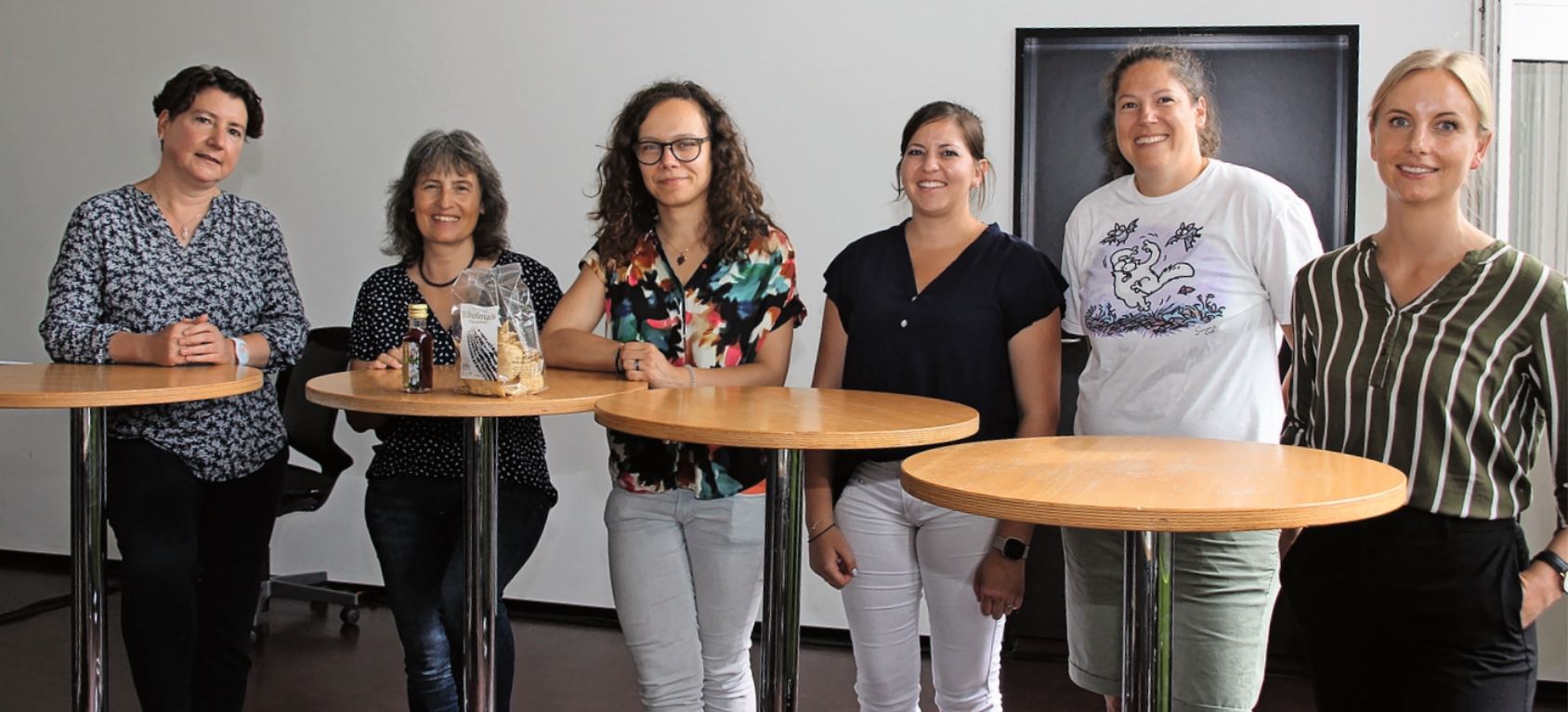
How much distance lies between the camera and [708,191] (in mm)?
2326

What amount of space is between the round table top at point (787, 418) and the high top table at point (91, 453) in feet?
2.58

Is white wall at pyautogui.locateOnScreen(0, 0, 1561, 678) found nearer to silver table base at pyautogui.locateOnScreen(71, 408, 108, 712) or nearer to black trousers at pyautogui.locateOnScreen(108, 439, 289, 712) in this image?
black trousers at pyautogui.locateOnScreen(108, 439, 289, 712)

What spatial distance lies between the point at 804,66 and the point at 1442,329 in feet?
8.92

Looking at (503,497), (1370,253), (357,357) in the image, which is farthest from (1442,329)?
(357,357)

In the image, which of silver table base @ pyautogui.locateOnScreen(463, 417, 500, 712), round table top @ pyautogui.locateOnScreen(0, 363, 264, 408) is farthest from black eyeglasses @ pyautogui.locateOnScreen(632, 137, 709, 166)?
round table top @ pyautogui.locateOnScreen(0, 363, 264, 408)

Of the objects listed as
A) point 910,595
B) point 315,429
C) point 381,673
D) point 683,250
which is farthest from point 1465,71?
point 315,429

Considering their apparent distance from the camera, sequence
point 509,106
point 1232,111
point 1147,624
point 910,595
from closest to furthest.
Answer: point 1147,624 → point 910,595 → point 1232,111 → point 509,106

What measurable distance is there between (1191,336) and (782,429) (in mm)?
765

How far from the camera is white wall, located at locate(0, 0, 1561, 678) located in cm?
394

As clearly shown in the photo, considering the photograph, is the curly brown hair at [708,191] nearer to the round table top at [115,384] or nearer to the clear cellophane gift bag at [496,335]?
the clear cellophane gift bag at [496,335]

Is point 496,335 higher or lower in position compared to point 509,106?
lower

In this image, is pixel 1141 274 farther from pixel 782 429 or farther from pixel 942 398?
pixel 782 429

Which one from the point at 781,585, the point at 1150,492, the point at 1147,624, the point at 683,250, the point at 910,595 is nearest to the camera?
the point at 1150,492

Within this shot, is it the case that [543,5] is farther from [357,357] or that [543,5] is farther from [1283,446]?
[1283,446]
